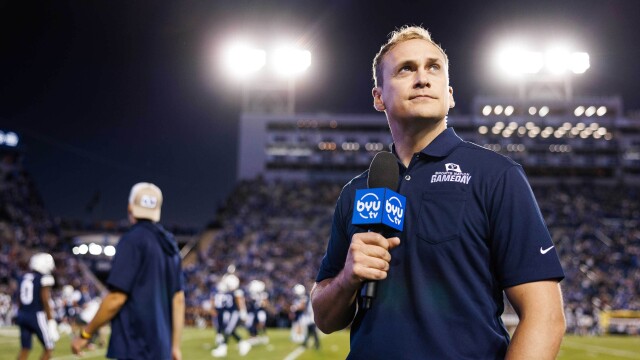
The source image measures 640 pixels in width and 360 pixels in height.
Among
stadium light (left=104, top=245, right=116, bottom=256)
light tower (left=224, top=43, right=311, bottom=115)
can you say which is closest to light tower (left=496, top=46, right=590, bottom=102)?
light tower (left=224, top=43, right=311, bottom=115)

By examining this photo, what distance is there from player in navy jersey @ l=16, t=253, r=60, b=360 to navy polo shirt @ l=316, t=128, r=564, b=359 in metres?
8.49

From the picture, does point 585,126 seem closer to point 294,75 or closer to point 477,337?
point 294,75

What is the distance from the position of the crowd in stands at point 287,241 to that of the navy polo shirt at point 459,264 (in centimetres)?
2949

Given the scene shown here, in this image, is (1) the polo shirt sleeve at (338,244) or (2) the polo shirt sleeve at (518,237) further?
(1) the polo shirt sleeve at (338,244)

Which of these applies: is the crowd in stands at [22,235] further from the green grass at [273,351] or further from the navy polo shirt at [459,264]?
the navy polo shirt at [459,264]

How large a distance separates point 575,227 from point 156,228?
1934 inches

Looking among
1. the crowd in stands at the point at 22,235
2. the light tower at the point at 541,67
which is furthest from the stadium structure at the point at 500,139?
the crowd in stands at the point at 22,235

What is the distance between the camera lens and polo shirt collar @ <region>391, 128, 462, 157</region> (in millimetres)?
2143

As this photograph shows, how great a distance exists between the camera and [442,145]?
218 cm

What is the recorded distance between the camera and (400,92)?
223 cm

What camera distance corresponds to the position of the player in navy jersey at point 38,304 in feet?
30.6

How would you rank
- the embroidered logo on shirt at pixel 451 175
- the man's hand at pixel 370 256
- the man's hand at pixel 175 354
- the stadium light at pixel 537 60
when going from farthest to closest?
the stadium light at pixel 537 60 → the man's hand at pixel 175 354 → the embroidered logo on shirt at pixel 451 175 → the man's hand at pixel 370 256

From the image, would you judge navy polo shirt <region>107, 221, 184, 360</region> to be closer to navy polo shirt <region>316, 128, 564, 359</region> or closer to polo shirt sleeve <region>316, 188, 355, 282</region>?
polo shirt sleeve <region>316, 188, 355, 282</region>

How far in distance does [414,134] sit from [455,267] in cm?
56
